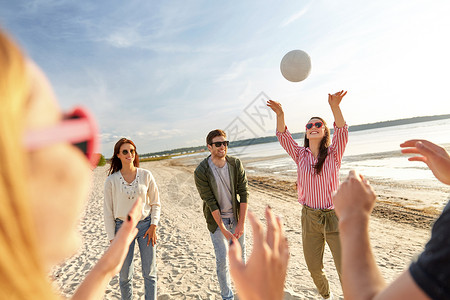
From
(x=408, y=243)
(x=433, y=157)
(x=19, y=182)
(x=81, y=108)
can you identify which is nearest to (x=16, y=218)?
(x=19, y=182)

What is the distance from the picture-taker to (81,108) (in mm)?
643

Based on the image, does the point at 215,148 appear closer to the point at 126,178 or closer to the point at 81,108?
the point at 126,178

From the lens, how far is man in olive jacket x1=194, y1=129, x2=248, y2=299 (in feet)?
11.6

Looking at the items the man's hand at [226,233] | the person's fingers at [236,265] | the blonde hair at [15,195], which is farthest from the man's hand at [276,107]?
the blonde hair at [15,195]

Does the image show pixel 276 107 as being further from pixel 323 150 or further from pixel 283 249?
pixel 283 249

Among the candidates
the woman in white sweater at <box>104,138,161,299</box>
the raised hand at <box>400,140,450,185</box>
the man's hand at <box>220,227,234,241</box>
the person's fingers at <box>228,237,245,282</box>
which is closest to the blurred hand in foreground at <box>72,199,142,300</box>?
the person's fingers at <box>228,237,245,282</box>

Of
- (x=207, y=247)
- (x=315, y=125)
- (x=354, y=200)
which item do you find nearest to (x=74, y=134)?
(x=354, y=200)

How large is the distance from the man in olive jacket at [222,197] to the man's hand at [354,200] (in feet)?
8.80

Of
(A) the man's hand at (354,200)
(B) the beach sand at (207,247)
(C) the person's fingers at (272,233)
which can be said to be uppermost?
(A) the man's hand at (354,200)

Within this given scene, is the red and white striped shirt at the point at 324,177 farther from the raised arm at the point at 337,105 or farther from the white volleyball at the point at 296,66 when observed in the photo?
the white volleyball at the point at 296,66

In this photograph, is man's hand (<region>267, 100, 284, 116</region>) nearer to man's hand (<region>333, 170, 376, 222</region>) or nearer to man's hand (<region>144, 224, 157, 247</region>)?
man's hand (<region>144, 224, 157, 247</region>)

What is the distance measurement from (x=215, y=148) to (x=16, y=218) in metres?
3.34

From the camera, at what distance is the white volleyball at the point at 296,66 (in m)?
4.90

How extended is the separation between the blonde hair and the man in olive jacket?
3.17m
